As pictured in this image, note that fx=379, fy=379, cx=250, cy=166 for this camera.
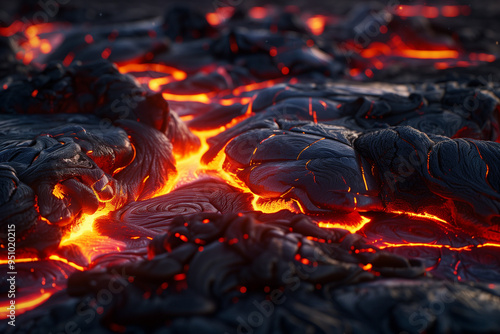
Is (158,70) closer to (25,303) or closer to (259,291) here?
(25,303)

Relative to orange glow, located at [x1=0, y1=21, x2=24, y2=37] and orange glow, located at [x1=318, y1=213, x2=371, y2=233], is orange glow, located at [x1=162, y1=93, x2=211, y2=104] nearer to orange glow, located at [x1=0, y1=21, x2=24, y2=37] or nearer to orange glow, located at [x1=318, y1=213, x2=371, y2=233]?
orange glow, located at [x1=318, y1=213, x2=371, y2=233]

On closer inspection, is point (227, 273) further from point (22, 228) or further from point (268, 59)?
point (268, 59)

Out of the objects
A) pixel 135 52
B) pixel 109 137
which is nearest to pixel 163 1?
pixel 135 52

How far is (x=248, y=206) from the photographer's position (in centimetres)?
230

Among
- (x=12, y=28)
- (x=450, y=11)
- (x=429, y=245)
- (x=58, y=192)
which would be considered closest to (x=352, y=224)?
(x=429, y=245)

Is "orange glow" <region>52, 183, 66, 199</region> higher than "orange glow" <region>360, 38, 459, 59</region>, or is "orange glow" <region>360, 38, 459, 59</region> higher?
"orange glow" <region>52, 183, 66, 199</region>

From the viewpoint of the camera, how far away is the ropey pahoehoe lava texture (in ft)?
4.80

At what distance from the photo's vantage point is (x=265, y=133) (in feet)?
8.46

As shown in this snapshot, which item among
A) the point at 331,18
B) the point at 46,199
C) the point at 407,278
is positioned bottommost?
the point at 331,18

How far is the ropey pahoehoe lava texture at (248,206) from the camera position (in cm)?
146

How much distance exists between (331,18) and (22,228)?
317 inches

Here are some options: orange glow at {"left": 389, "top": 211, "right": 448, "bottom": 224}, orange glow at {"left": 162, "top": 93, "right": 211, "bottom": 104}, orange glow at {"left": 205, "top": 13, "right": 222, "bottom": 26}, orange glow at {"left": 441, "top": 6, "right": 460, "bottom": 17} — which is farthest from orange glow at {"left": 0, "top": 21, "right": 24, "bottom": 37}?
orange glow at {"left": 441, "top": 6, "right": 460, "bottom": 17}

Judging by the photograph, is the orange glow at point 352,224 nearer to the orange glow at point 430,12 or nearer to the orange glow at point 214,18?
the orange glow at point 214,18

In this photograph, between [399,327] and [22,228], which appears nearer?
[399,327]
